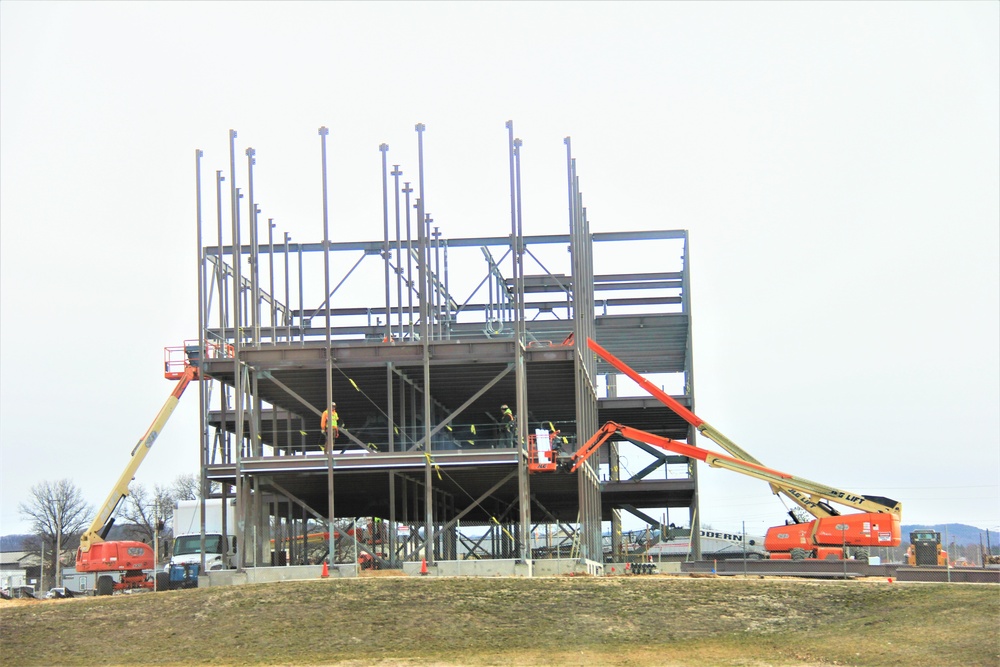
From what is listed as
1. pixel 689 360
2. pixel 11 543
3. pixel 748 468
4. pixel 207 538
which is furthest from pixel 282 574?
pixel 11 543

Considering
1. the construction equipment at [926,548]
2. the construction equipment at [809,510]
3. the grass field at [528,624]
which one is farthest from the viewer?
the construction equipment at [809,510]

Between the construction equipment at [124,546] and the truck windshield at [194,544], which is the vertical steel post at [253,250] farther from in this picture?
the truck windshield at [194,544]

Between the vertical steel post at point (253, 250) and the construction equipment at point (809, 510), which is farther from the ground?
the vertical steel post at point (253, 250)

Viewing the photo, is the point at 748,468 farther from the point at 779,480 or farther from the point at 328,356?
the point at 328,356

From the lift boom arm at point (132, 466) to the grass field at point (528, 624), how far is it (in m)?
14.3

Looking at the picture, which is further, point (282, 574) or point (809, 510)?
point (809, 510)

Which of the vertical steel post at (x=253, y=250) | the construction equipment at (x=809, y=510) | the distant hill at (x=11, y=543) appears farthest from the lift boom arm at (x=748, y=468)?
the distant hill at (x=11, y=543)

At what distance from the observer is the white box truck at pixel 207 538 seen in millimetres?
56156

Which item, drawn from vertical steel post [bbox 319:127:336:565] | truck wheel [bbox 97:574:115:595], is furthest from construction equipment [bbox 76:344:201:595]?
vertical steel post [bbox 319:127:336:565]

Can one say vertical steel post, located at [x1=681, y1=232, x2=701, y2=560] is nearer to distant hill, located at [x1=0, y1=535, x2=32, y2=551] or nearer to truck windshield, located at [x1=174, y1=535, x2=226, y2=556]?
truck windshield, located at [x1=174, y1=535, x2=226, y2=556]

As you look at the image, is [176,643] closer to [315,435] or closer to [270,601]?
[270,601]

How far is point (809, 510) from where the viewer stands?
179 ft

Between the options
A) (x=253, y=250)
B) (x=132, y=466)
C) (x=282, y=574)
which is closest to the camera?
(x=282, y=574)

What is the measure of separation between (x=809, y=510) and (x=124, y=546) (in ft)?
92.1
